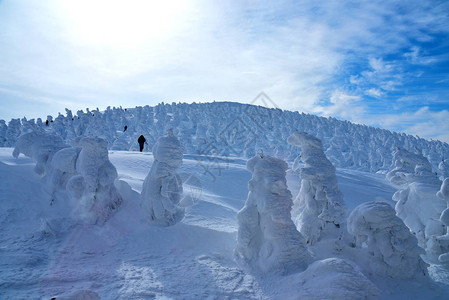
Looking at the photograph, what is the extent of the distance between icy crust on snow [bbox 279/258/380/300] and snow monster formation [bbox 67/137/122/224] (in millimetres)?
5201

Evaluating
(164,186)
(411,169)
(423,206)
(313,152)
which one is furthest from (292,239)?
(411,169)

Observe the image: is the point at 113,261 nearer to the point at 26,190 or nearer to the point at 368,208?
the point at 26,190

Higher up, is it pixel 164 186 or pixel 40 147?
pixel 40 147

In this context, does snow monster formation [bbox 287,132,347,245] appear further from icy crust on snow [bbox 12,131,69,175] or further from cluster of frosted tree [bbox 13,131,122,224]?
icy crust on snow [bbox 12,131,69,175]

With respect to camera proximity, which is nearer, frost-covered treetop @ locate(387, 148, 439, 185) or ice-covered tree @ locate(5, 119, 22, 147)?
frost-covered treetop @ locate(387, 148, 439, 185)

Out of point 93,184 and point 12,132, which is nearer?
point 93,184

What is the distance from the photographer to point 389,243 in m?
5.80

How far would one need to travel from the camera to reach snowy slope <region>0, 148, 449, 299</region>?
4.74 metres

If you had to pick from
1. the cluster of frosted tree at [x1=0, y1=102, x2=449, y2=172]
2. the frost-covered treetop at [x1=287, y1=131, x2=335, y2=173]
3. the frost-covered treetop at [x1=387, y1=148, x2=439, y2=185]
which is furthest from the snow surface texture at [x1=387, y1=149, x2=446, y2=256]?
the cluster of frosted tree at [x1=0, y1=102, x2=449, y2=172]

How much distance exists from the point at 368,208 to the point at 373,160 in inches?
1540

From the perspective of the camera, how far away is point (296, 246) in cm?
564

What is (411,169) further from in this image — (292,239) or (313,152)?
(292,239)

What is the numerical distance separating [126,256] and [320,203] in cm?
507

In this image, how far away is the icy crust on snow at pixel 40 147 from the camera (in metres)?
8.83
